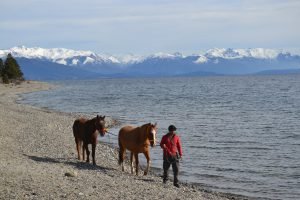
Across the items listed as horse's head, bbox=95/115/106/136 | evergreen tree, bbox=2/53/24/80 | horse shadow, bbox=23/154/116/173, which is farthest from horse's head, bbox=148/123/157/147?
evergreen tree, bbox=2/53/24/80

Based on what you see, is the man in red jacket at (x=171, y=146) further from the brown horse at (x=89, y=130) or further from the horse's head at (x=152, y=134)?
the brown horse at (x=89, y=130)

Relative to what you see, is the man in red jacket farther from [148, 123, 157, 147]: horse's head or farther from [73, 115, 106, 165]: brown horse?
[73, 115, 106, 165]: brown horse

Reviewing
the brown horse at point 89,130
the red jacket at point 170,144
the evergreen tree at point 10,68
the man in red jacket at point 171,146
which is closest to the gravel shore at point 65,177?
the brown horse at point 89,130

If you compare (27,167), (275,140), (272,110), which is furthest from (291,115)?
(27,167)

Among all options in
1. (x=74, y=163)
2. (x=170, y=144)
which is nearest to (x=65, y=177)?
(x=170, y=144)

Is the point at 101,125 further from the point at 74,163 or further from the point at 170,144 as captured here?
the point at 170,144

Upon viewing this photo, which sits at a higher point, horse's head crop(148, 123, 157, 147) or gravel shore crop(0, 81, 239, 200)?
horse's head crop(148, 123, 157, 147)

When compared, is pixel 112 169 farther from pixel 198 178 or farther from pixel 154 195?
pixel 154 195

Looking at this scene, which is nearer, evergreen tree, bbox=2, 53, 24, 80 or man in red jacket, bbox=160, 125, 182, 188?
man in red jacket, bbox=160, 125, 182, 188

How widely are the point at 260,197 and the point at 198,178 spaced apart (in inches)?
143

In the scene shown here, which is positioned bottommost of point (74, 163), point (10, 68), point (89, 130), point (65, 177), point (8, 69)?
point (74, 163)

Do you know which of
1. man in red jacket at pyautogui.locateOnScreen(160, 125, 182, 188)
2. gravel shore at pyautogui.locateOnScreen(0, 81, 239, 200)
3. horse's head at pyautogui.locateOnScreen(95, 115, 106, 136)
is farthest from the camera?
horse's head at pyautogui.locateOnScreen(95, 115, 106, 136)

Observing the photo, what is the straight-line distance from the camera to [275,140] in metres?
33.0

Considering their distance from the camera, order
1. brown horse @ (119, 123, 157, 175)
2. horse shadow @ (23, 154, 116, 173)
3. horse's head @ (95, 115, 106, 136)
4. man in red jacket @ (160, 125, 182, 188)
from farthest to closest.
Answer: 1. horse's head @ (95, 115, 106, 136)
2. horse shadow @ (23, 154, 116, 173)
3. brown horse @ (119, 123, 157, 175)
4. man in red jacket @ (160, 125, 182, 188)
